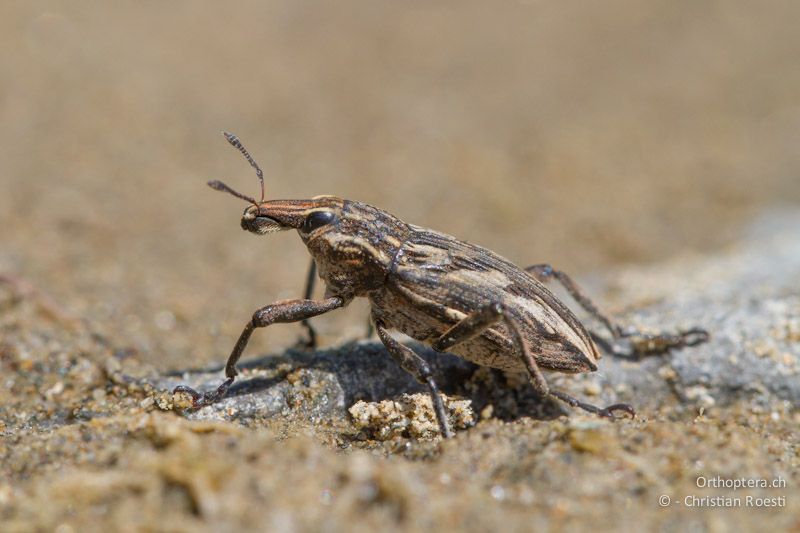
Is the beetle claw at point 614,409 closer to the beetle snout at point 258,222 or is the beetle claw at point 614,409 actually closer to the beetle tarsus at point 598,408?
the beetle tarsus at point 598,408

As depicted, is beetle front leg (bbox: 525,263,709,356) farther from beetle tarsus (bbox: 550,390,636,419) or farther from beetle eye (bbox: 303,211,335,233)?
beetle eye (bbox: 303,211,335,233)

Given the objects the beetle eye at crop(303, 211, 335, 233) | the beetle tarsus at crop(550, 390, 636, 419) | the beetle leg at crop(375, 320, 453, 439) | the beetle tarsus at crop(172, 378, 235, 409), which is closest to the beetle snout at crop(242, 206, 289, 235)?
the beetle eye at crop(303, 211, 335, 233)

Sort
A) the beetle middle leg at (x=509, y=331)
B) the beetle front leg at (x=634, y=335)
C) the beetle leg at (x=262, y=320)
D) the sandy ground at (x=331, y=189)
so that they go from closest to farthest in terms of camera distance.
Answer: the sandy ground at (x=331, y=189) < the beetle middle leg at (x=509, y=331) < the beetle leg at (x=262, y=320) < the beetle front leg at (x=634, y=335)

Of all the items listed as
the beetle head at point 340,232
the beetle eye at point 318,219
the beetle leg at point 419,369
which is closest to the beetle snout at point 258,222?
the beetle head at point 340,232

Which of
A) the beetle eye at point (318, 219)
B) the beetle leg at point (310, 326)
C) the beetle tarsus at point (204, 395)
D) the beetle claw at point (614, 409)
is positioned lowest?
the beetle tarsus at point (204, 395)

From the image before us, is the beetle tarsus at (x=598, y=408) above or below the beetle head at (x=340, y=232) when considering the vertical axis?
below

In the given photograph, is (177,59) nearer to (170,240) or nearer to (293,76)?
(293,76)

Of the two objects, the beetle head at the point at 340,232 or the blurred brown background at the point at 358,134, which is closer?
the beetle head at the point at 340,232
